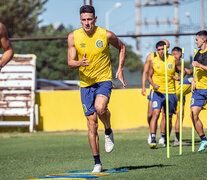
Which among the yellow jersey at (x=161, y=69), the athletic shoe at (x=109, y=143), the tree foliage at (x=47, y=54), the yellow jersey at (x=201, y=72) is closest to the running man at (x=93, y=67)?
the athletic shoe at (x=109, y=143)

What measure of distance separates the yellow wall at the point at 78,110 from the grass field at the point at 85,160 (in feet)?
10.7

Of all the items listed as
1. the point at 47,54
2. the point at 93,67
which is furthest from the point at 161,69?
the point at 47,54

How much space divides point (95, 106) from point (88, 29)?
3.49 feet

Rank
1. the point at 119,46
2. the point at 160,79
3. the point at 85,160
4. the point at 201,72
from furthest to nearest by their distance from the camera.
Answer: the point at 160,79 < the point at 201,72 < the point at 85,160 < the point at 119,46

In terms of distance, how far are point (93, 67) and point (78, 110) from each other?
10.3m

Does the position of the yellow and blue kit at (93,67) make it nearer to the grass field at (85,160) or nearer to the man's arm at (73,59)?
the man's arm at (73,59)

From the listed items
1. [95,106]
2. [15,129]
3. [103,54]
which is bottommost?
[15,129]

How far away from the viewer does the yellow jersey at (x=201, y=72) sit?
32.5 feet

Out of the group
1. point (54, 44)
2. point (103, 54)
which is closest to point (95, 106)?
point (103, 54)

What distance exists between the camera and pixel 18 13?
1735 inches

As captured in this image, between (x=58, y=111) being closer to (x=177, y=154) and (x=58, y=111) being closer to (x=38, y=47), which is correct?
(x=177, y=154)

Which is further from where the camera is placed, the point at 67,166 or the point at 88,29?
the point at 67,166

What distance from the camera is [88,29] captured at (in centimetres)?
741

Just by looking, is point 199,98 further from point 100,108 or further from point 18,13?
point 18,13
